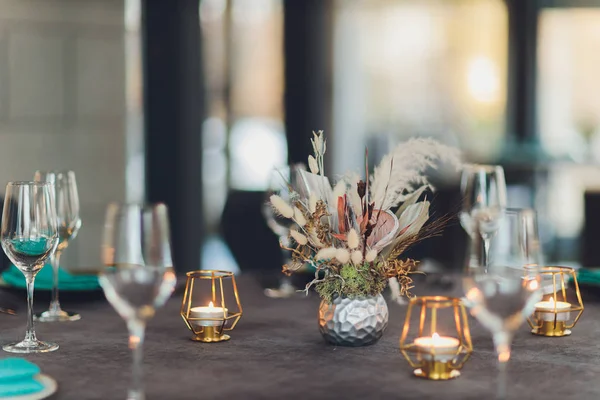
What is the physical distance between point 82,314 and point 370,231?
0.63 metres

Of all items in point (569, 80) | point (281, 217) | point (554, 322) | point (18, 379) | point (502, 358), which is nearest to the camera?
point (502, 358)

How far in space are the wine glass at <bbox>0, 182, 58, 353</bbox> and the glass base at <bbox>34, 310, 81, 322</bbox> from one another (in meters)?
0.21

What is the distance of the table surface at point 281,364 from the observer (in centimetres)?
111

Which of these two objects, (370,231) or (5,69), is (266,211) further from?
(5,69)

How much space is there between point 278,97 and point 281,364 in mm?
3698

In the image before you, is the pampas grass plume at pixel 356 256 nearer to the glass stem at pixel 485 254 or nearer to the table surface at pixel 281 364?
the table surface at pixel 281 364

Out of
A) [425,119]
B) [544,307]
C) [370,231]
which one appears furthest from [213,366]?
[425,119]

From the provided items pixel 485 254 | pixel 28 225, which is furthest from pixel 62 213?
pixel 485 254

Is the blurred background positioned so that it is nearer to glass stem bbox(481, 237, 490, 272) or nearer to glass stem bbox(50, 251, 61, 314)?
glass stem bbox(50, 251, 61, 314)

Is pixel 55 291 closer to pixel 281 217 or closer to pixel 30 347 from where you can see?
pixel 30 347

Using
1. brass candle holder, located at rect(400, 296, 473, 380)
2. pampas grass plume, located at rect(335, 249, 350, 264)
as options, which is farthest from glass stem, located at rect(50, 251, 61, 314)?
brass candle holder, located at rect(400, 296, 473, 380)

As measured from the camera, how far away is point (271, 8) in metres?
4.85

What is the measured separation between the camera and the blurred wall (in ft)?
12.4

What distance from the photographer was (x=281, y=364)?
4.11 feet
